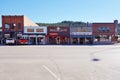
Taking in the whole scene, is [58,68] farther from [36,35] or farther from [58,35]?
[58,35]

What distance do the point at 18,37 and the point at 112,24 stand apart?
25985mm

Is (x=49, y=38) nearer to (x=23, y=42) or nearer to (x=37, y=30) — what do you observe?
(x=37, y=30)

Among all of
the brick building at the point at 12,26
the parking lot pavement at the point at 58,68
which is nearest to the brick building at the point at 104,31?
the brick building at the point at 12,26

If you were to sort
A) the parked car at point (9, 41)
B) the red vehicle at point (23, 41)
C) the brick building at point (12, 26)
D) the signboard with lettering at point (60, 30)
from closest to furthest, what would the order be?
the parked car at point (9, 41), the red vehicle at point (23, 41), the brick building at point (12, 26), the signboard with lettering at point (60, 30)

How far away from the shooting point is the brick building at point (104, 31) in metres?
58.8

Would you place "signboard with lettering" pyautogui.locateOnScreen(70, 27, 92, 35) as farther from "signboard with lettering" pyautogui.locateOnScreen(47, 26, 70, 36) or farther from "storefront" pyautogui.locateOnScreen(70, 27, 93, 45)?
"signboard with lettering" pyautogui.locateOnScreen(47, 26, 70, 36)

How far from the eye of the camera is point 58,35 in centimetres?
5916

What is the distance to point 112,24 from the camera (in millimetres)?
59000

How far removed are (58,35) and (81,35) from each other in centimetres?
637

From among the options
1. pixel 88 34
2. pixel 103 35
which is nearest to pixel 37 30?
pixel 88 34

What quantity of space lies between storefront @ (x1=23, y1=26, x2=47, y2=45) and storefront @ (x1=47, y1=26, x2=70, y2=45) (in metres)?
1.40

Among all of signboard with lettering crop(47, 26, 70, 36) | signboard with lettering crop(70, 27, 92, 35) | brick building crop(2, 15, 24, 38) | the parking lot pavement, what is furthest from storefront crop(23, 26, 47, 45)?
the parking lot pavement

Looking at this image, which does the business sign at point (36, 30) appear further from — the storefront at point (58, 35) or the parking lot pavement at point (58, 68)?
the parking lot pavement at point (58, 68)

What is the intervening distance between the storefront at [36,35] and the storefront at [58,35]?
140 cm
